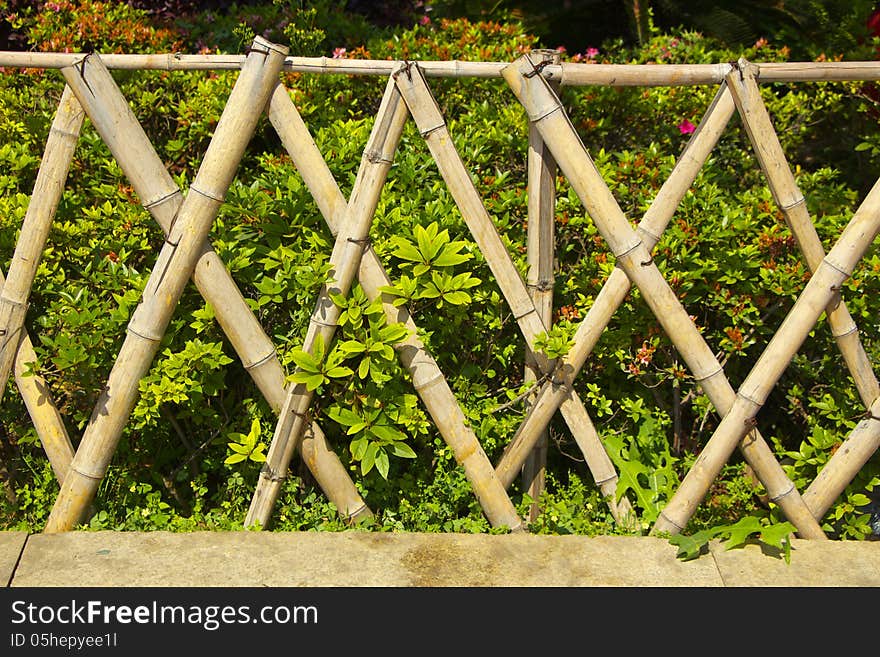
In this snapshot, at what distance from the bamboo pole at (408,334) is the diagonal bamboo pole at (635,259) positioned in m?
0.71

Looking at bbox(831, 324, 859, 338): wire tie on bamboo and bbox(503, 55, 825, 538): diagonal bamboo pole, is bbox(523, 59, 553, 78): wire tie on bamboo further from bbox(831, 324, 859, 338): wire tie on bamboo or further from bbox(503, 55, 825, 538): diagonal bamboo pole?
bbox(831, 324, 859, 338): wire tie on bamboo

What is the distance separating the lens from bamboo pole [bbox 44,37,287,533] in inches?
124

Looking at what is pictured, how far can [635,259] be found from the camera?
3.29m

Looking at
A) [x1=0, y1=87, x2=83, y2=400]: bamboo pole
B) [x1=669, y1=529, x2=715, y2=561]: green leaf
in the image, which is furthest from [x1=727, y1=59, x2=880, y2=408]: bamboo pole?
[x1=0, y1=87, x2=83, y2=400]: bamboo pole

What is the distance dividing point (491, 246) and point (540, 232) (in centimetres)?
21

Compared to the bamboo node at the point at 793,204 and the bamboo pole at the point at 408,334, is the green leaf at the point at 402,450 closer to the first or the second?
the bamboo pole at the point at 408,334

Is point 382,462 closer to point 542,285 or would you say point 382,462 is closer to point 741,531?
point 542,285

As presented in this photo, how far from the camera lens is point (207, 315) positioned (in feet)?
11.1

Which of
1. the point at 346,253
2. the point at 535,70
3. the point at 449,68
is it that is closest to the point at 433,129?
the point at 449,68

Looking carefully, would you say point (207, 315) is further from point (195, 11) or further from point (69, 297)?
point (195, 11)

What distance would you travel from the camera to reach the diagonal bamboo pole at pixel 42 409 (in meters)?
3.37

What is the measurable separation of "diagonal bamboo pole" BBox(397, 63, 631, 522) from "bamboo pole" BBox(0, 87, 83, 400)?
1158 mm

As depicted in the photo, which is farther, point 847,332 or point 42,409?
point 847,332

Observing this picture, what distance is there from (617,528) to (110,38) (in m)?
3.29
